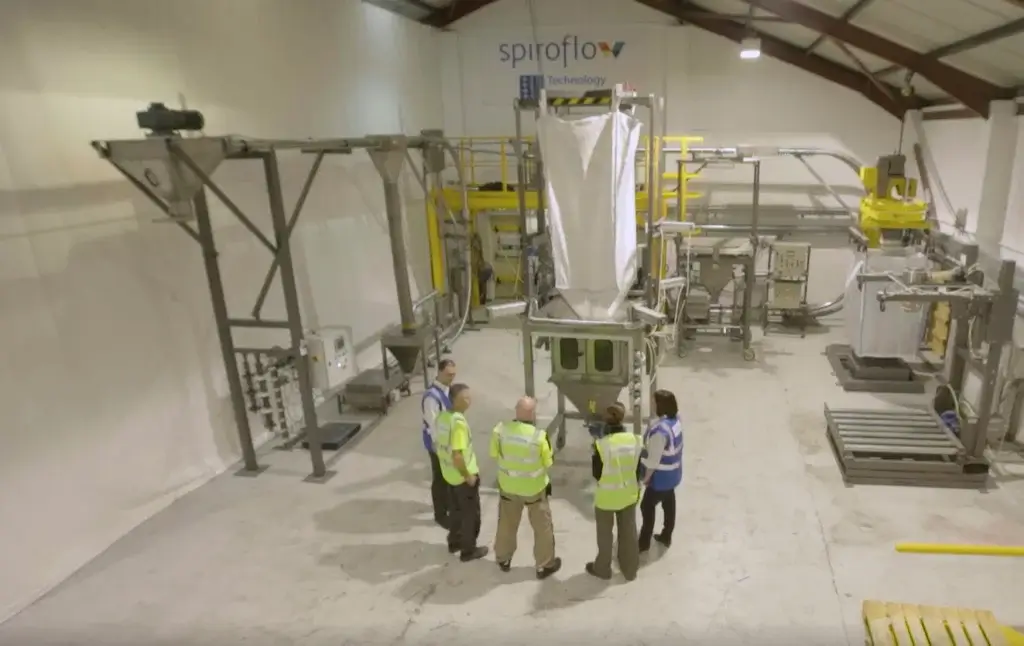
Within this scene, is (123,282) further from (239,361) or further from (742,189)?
(742,189)

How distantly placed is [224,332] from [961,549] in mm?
6400

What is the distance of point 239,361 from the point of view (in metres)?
6.89

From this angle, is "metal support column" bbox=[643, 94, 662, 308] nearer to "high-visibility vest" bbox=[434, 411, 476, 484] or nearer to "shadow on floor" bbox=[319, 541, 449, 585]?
"high-visibility vest" bbox=[434, 411, 476, 484]

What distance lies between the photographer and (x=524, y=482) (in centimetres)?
449

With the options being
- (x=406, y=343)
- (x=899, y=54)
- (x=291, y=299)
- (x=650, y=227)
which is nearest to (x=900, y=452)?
(x=650, y=227)

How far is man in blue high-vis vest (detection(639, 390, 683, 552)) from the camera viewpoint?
15.1 ft

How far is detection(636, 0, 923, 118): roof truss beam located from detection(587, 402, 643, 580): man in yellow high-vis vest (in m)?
8.07

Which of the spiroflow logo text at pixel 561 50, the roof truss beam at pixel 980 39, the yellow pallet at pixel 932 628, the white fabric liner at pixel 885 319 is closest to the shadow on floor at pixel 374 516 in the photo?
the yellow pallet at pixel 932 628

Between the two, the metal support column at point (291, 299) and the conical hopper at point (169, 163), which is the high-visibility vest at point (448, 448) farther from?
the conical hopper at point (169, 163)

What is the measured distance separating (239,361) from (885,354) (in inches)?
289

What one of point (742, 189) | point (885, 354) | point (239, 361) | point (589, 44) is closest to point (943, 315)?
point (885, 354)

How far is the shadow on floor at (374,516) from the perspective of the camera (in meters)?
5.48

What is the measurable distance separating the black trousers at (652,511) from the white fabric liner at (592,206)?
1542mm

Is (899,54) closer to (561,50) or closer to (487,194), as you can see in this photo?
(561,50)
